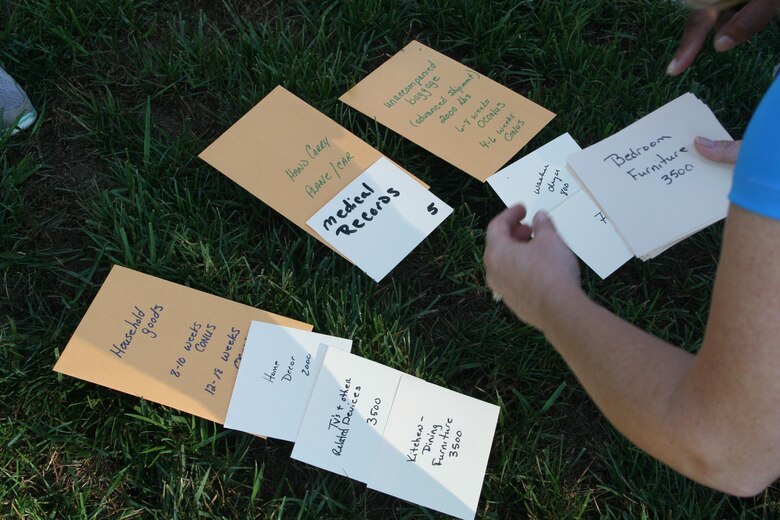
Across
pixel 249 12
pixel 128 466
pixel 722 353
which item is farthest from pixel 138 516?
pixel 249 12

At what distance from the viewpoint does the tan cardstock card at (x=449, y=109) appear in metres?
1.42

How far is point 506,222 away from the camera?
94 cm

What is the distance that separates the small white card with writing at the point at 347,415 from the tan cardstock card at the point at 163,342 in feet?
0.36

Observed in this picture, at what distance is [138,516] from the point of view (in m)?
1.10

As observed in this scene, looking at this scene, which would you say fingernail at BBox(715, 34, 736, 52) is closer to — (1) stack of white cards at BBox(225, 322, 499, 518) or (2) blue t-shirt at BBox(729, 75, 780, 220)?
(2) blue t-shirt at BBox(729, 75, 780, 220)

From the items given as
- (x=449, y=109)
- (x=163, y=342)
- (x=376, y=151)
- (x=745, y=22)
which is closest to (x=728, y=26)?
(x=745, y=22)

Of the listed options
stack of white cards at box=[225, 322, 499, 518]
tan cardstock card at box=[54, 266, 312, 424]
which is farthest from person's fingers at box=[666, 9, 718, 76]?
tan cardstock card at box=[54, 266, 312, 424]

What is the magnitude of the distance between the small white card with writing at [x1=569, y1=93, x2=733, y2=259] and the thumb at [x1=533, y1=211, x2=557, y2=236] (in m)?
0.43

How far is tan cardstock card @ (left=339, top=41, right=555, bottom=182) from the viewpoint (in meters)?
1.42

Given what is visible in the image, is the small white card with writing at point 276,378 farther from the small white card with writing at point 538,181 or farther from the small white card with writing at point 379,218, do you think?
the small white card with writing at point 538,181

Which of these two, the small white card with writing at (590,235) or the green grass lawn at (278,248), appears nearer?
the green grass lawn at (278,248)

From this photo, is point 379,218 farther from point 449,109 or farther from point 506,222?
point 506,222

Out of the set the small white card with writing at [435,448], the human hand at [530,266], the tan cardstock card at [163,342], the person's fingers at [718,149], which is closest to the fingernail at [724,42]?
the person's fingers at [718,149]

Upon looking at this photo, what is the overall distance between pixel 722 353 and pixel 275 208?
0.87m
